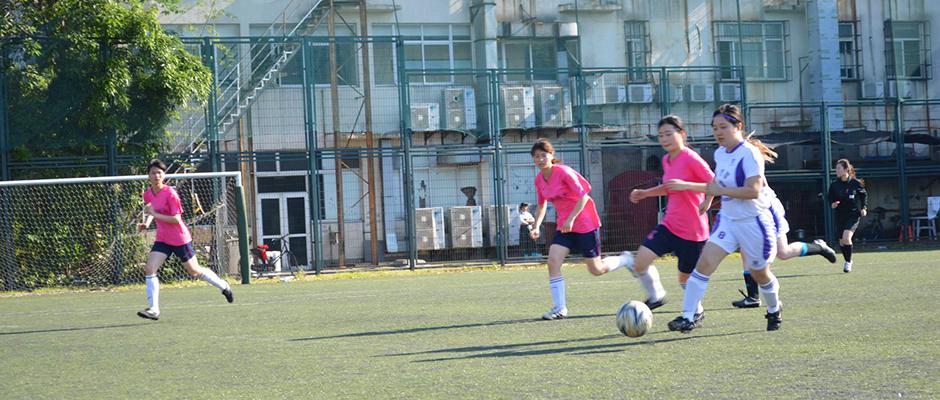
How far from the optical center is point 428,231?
26922 mm

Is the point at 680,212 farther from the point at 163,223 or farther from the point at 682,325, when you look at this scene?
the point at 163,223

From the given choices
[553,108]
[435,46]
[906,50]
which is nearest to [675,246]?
[553,108]

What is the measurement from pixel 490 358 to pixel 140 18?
1715 cm

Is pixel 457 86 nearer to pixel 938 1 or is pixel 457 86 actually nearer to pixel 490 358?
pixel 938 1

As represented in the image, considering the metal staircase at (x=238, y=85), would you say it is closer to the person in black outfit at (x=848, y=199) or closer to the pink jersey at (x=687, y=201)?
the person in black outfit at (x=848, y=199)

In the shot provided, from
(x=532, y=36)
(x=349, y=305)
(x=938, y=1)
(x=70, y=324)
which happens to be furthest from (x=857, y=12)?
(x=70, y=324)

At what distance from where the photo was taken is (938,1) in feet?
117

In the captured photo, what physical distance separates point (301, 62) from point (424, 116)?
12.3 ft

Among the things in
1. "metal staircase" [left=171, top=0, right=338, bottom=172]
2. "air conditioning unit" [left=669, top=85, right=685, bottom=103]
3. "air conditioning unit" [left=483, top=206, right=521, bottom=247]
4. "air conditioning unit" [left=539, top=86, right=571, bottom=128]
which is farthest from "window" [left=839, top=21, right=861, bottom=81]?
"metal staircase" [left=171, top=0, right=338, bottom=172]

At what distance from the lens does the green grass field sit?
255 inches

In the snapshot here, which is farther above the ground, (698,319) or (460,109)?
(460,109)

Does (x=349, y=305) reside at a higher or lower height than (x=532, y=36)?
lower

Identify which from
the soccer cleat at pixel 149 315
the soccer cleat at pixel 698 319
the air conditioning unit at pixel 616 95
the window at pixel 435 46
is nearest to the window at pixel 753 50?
the air conditioning unit at pixel 616 95

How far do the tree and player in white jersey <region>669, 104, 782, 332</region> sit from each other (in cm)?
1613
